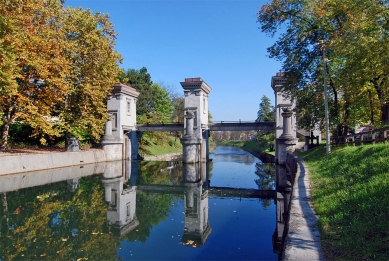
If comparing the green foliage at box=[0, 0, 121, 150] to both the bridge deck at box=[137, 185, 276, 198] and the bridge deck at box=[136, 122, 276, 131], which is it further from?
the bridge deck at box=[137, 185, 276, 198]

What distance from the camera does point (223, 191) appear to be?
17031 millimetres

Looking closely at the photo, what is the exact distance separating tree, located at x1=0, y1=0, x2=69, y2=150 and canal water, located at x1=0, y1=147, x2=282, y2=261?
600cm

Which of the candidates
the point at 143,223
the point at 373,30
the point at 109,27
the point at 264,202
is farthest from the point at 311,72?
the point at 109,27

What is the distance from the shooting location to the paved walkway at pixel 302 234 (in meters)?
4.66

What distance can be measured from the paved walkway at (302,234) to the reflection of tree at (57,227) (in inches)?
165

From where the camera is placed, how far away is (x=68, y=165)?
2606 centimetres

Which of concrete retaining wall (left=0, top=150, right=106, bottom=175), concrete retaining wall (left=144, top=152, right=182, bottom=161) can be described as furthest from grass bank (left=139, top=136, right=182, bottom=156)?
concrete retaining wall (left=0, top=150, right=106, bottom=175)

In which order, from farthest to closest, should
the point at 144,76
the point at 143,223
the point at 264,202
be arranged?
the point at 144,76
the point at 264,202
the point at 143,223

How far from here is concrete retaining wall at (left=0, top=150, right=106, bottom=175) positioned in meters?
19.6

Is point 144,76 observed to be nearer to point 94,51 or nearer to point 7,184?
point 94,51

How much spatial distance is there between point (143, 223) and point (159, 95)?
43842 mm

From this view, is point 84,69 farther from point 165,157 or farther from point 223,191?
point 165,157

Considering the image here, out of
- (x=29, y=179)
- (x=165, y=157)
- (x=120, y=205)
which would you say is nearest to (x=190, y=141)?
(x=29, y=179)

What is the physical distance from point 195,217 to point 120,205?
3738 millimetres
